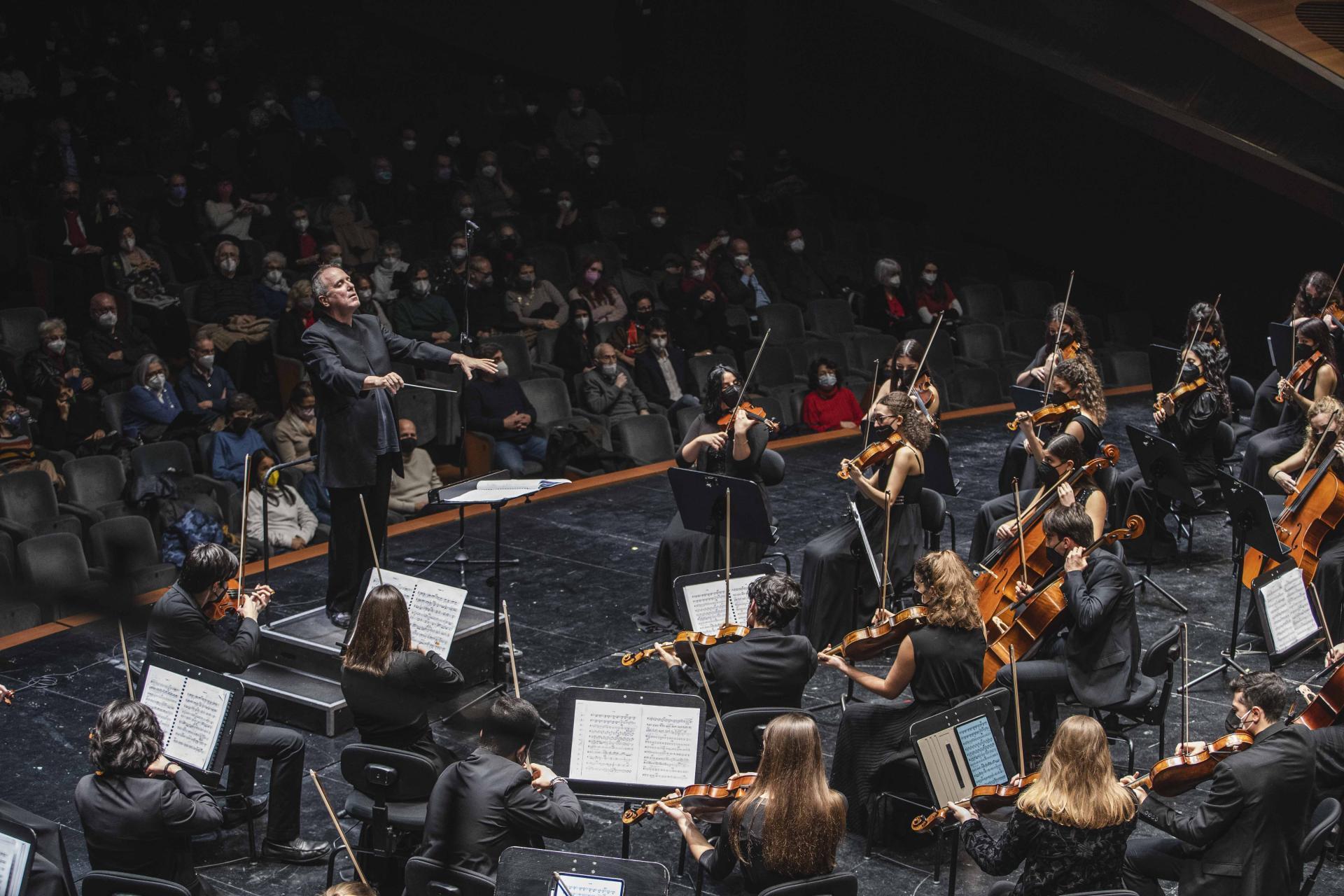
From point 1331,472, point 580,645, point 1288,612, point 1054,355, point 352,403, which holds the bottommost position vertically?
point 580,645

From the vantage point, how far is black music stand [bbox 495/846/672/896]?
3.96 metres

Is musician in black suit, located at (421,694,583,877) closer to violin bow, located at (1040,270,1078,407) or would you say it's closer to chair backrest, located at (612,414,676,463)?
violin bow, located at (1040,270,1078,407)

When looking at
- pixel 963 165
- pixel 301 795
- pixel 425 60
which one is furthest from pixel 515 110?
pixel 301 795

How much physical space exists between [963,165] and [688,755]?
12.4m

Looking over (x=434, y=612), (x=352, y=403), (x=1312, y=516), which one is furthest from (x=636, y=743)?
(x=1312, y=516)

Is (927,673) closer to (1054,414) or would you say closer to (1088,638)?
(1088,638)

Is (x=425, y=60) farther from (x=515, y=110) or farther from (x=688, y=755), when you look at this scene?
(x=688, y=755)

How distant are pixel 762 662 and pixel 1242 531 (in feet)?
9.59

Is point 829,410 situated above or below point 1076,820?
below

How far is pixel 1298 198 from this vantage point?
1269 centimetres

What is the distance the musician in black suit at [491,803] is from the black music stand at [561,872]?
27cm

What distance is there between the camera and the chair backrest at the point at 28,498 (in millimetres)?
7793

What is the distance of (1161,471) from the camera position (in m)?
7.82

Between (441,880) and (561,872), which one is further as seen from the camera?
(441,880)
